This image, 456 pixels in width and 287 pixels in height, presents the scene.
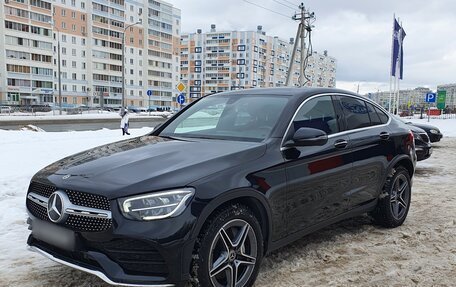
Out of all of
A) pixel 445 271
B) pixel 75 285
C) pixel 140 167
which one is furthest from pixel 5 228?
pixel 445 271

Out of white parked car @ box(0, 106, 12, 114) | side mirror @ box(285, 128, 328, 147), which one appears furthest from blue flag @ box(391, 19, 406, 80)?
white parked car @ box(0, 106, 12, 114)

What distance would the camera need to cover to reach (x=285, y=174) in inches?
138

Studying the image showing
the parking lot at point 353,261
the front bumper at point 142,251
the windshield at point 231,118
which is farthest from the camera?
the windshield at point 231,118

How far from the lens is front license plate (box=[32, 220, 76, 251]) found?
286cm

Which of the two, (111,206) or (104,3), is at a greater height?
(104,3)

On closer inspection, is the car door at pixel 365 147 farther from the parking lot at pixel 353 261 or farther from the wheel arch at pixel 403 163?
the parking lot at pixel 353 261

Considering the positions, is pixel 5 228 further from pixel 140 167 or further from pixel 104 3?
pixel 104 3

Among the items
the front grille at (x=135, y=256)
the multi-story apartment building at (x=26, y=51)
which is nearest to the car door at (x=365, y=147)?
the front grille at (x=135, y=256)

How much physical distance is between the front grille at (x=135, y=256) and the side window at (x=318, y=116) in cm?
176

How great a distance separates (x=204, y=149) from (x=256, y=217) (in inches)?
26.8

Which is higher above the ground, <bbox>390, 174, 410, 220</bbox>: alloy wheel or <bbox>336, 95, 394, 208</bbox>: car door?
<bbox>336, 95, 394, 208</bbox>: car door

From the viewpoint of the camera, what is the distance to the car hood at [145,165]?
9.25 ft

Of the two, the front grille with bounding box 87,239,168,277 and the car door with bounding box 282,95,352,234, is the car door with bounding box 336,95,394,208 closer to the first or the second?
the car door with bounding box 282,95,352,234

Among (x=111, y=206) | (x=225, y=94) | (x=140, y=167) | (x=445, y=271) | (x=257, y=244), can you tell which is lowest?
(x=445, y=271)
